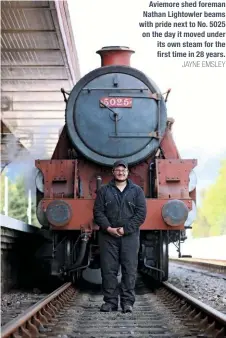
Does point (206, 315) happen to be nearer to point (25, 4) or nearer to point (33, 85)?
point (25, 4)

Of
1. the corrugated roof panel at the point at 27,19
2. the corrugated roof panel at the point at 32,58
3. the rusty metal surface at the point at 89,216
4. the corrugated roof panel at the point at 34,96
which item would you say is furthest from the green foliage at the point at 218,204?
the rusty metal surface at the point at 89,216

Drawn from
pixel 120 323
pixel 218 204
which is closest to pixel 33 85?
pixel 120 323

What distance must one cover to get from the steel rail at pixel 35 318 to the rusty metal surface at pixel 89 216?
30.9 inches

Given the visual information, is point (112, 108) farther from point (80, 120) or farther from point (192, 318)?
point (192, 318)

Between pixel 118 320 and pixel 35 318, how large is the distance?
0.87m

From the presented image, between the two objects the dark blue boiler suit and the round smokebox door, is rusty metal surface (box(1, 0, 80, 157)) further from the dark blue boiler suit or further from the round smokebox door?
the dark blue boiler suit

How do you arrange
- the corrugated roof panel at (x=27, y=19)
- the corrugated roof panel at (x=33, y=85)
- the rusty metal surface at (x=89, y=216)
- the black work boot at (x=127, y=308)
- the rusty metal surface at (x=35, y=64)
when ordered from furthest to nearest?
1. the corrugated roof panel at (x=33, y=85)
2. the rusty metal surface at (x=35, y=64)
3. the corrugated roof panel at (x=27, y=19)
4. the rusty metal surface at (x=89, y=216)
5. the black work boot at (x=127, y=308)

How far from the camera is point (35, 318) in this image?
5.90 m

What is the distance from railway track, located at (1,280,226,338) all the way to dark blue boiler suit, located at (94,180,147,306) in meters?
0.29

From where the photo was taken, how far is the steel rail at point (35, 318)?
5047 mm

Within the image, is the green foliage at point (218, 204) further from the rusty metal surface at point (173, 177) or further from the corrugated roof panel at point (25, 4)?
the rusty metal surface at point (173, 177)

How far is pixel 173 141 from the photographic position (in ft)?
32.2

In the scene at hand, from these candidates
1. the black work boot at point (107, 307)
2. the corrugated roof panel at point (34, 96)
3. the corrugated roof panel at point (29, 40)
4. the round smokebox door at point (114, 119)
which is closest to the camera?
the black work boot at point (107, 307)

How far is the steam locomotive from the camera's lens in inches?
361
